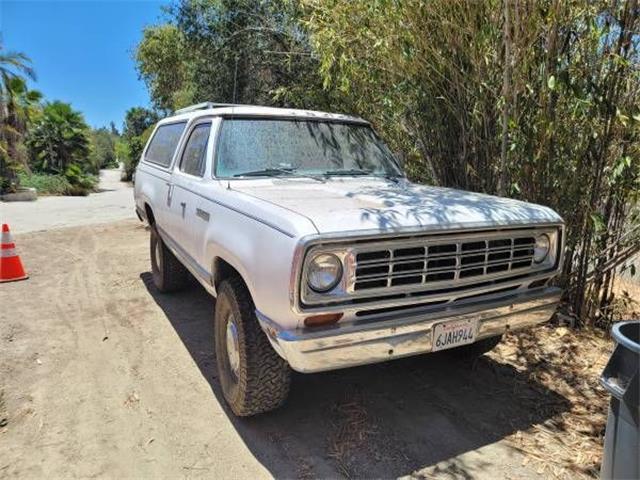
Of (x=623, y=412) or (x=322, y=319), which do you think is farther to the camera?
(x=322, y=319)

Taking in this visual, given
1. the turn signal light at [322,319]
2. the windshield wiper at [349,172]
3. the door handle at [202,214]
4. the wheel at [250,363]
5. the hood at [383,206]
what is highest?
the windshield wiper at [349,172]

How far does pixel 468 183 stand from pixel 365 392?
2.61 meters

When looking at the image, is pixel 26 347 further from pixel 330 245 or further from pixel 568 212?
pixel 568 212

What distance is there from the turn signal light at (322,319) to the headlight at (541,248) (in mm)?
1453

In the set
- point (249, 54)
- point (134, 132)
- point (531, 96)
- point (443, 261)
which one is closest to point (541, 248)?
point (443, 261)

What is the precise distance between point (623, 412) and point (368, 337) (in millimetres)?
1106

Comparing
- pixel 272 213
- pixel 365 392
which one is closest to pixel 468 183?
pixel 365 392

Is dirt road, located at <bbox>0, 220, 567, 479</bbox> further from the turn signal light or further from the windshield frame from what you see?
the windshield frame

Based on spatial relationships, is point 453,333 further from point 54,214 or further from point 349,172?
point 54,214

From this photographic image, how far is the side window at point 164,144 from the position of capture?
5046 millimetres

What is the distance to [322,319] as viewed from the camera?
8.14 feet

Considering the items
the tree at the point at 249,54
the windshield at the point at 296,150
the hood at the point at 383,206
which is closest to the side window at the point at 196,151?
the windshield at the point at 296,150

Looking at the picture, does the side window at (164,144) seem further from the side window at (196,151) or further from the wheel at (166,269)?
the wheel at (166,269)

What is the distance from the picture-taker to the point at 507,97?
4238 millimetres
